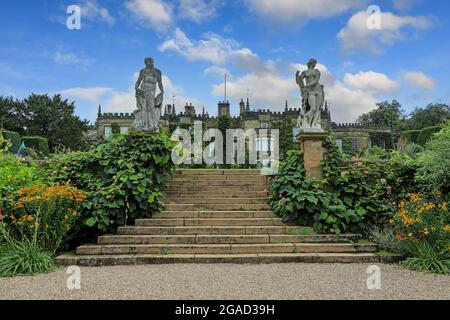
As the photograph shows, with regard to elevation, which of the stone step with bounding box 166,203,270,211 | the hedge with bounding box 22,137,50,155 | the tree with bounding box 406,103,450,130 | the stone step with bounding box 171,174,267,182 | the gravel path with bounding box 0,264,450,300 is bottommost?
the gravel path with bounding box 0,264,450,300

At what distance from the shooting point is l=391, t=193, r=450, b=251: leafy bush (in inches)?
216

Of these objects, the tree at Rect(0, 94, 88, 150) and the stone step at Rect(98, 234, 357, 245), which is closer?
the stone step at Rect(98, 234, 357, 245)

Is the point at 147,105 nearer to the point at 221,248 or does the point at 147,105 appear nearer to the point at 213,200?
the point at 213,200

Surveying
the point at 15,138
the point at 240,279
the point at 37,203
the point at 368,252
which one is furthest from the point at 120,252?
the point at 15,138

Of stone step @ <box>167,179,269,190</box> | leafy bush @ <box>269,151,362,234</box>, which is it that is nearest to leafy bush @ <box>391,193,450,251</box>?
leafy bush @ <box>269,151,362,234</box>

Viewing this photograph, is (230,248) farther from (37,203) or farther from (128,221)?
(37,203)

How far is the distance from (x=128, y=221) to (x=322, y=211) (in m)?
3.90

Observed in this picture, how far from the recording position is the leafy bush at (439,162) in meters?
6.54

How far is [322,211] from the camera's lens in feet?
22.8

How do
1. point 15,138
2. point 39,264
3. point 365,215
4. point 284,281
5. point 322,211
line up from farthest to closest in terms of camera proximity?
point 15,138
point 365,215
point 322,211
point 39,264
point 284,281

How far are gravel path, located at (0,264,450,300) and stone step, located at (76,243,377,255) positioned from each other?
0.56 m

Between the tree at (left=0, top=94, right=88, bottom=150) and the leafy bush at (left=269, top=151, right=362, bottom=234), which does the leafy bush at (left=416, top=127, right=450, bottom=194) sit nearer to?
the leafy bush at (left=269, top=151, right=362, bottom=234)

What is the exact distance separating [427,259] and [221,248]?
3.27 meters
